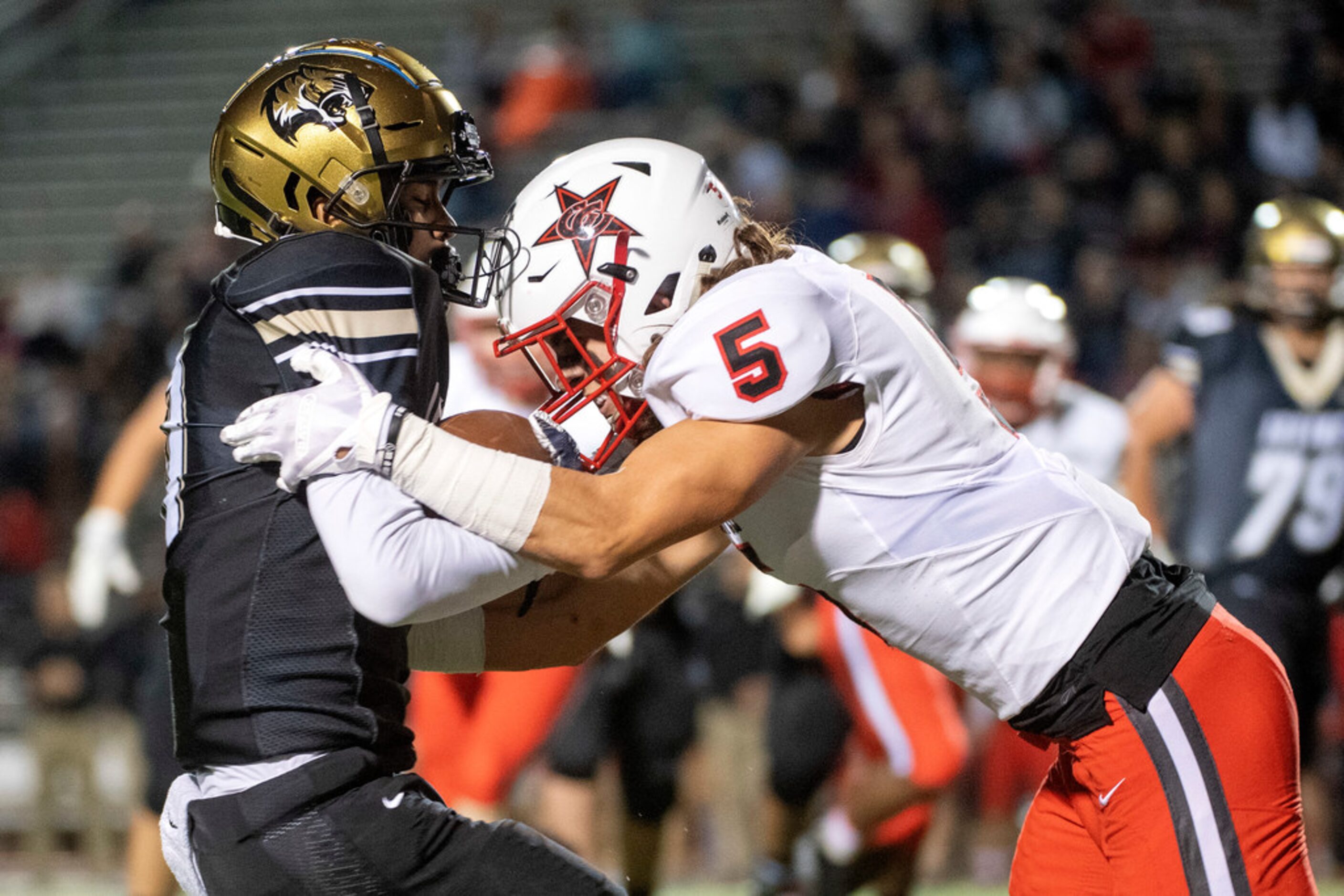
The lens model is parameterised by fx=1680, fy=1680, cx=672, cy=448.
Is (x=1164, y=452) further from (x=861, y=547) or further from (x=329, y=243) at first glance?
(x=329, y=243)

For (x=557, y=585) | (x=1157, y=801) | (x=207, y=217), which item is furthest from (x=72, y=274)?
(x=1157, y=801)

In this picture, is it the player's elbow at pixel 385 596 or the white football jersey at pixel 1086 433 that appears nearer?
the player's elbow at pixel 385 596

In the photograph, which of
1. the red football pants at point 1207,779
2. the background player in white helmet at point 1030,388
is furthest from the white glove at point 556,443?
the background player in white helmet at point 1030,388

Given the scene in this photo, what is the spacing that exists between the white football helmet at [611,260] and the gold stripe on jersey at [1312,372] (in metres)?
3.24

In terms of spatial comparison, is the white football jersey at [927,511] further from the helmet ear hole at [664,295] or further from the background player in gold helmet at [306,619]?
the background player in gold helmet at [306,619]

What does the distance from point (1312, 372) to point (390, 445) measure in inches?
153

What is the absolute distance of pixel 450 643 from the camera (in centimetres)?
275

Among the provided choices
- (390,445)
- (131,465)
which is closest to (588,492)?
(390,445)

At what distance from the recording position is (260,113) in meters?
2.54

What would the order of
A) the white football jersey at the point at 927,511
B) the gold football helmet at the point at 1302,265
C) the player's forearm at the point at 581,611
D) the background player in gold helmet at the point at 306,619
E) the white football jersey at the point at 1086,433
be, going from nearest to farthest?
the background player in gold helmet at the point at 306,619, the white football jersey at the point at 927,511, the player's forearm at the point at 581,611, the gold football helmet at the point at 1302,265, the white football jersey at the point at 1086,433

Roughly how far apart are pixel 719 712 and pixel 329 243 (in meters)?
5.02

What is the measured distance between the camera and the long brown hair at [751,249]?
2607 millimetres

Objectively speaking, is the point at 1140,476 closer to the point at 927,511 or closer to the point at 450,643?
the point at 927,511

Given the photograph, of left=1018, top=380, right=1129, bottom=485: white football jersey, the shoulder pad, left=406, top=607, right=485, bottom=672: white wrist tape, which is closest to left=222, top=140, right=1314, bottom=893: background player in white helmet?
the shoulder pad
